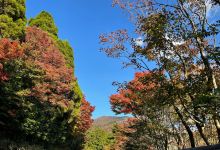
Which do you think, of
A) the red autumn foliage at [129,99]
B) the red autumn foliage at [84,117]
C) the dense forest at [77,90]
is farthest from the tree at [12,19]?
the red autumn foliage at [84,117]

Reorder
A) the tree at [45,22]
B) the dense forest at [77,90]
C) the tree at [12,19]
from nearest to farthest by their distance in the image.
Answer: the dense forest at [77,90]
the tree at [12,19]
the tree at [45,22]

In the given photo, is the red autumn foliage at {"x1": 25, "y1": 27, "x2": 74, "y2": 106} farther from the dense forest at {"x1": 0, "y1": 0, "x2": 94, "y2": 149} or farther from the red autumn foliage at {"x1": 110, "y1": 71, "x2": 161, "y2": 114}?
the red autumn foliage at {"x1": 110, "y1": 71, "x2": 161, "y2": 114}

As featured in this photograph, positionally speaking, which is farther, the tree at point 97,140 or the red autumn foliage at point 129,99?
the tree at point 97,140

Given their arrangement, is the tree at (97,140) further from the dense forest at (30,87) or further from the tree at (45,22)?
the dense forest at (30,87)

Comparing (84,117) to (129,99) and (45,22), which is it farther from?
(45,22)

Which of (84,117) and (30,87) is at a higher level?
(84,117)

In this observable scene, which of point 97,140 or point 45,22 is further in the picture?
point 97,140

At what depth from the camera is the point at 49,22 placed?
95.6ft

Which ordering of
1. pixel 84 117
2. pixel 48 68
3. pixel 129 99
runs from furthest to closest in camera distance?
pixel 84 117
pixel 129 99
pixel 48 68

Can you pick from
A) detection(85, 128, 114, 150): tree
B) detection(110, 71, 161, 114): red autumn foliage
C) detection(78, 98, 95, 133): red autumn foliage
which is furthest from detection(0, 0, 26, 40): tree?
detection(85, 128, 114, 150): tree

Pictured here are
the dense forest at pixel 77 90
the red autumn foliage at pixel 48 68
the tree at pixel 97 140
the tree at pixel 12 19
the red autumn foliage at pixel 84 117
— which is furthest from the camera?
the tree at pixel 97 140

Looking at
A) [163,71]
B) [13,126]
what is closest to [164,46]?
[163,71]

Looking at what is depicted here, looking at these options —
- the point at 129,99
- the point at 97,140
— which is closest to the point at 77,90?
the point at 129,99

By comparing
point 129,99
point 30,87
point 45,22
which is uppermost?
point 45,22
